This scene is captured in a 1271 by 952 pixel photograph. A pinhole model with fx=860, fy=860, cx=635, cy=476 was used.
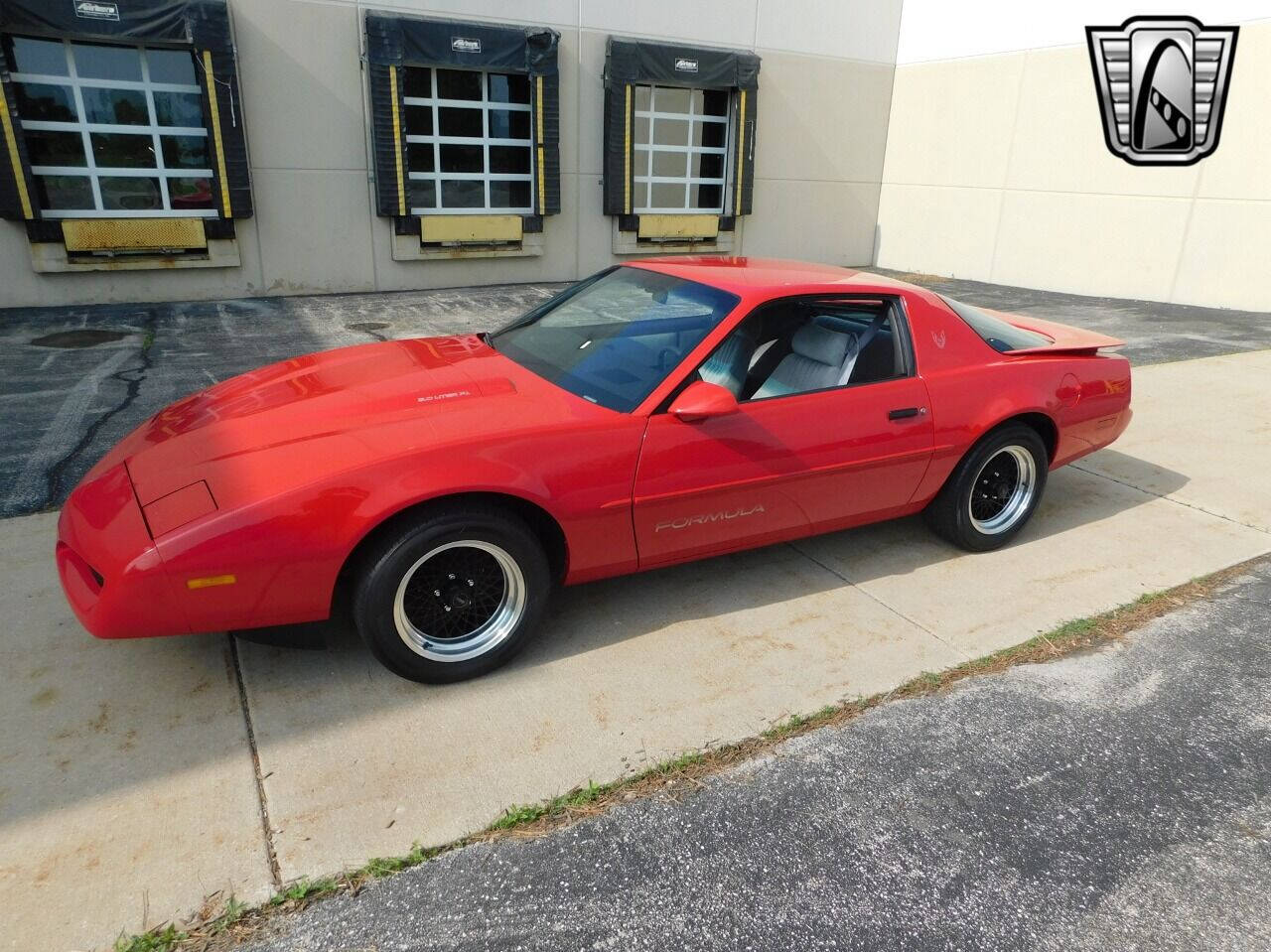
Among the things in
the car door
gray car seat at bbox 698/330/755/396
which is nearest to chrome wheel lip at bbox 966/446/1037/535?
the car door

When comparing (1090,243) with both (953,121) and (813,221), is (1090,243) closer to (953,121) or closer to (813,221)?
(953,121)

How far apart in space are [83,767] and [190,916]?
0.75m

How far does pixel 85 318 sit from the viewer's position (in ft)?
29.8

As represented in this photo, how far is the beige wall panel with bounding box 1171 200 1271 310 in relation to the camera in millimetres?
11180

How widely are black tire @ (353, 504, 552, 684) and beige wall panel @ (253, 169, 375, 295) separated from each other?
912cm

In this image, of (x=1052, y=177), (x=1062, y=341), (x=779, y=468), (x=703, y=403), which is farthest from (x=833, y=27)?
(x=703, y=403)

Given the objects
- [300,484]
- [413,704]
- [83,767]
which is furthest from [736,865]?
[83,767]

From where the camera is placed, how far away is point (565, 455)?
3.01 m

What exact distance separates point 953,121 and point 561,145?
21.7ft

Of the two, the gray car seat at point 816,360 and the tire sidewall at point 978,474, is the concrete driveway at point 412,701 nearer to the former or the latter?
the tire sidewall at point 978,474

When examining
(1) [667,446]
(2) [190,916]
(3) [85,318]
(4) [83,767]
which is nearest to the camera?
(2) [190,916]

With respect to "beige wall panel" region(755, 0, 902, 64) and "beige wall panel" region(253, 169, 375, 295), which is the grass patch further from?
"beige wall panel" region(755, 0, 902, 64)

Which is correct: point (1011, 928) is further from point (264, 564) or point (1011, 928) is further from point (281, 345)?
point (281, 345)

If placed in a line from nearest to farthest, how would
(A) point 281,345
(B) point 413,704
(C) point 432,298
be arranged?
(B) point 413,704 → (A) point 281,345 → (C) point 432,298
